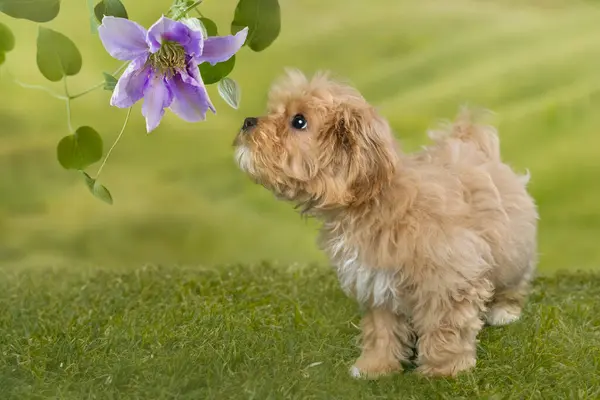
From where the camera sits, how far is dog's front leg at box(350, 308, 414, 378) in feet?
7.44

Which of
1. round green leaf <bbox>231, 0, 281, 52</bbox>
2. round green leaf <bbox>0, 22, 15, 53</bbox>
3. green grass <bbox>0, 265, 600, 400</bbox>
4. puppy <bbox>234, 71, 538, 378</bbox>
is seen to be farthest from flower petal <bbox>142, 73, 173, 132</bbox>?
green grass <bbox>0, 265, 600, 400</bbox>

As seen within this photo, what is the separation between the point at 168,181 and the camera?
10.8 feet

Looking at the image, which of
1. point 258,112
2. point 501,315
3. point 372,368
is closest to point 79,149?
point 372,368

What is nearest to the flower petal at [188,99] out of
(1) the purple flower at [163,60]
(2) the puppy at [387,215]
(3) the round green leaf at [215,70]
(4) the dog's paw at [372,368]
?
(1) the purple flower at [163,60]

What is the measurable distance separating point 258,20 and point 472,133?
141 centimetres

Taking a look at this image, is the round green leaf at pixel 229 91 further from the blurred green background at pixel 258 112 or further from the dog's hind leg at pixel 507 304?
the blurred green background at pixel 258 112

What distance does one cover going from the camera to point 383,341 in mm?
2289

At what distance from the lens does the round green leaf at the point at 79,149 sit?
4.85 ft

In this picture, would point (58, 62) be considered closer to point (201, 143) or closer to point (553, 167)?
point (201, 143)

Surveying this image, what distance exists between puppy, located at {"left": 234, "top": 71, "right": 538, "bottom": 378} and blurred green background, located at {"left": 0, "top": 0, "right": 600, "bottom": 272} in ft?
3.22

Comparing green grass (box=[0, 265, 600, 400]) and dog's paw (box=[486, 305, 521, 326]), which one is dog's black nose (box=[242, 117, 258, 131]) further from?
dog's paw (box=[486, 305, 521, 326])

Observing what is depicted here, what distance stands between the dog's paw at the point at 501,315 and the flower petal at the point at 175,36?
1755 millimetres

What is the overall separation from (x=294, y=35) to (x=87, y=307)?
1447mm

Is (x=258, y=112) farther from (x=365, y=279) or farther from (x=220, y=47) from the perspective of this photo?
(x=220, y=47)
